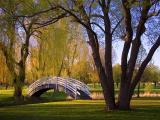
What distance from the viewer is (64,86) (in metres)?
46.5

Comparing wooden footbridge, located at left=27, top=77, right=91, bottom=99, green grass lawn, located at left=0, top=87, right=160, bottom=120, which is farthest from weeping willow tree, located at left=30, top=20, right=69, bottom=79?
green grass lawn, located at left=0, top=87, right=160, bottom=120

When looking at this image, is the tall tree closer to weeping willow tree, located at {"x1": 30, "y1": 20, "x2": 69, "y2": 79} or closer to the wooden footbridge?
weeping willow tree, located at {"x1": 30, "y1": 20, "x2": 69, "y2": 79}

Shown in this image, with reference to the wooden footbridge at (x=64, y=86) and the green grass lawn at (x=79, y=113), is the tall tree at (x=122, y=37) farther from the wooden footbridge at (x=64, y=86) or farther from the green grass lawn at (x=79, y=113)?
the wooden footbridge at (x=64, y=86)

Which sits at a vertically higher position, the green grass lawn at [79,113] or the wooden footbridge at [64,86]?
the wooden footbridge at [64,86]

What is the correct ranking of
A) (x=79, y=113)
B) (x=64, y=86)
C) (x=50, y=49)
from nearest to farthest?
(x=79, y=113) < (x=50, y=49) < (x=64, y=86)

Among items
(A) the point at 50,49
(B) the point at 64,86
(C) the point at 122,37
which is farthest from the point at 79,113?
(B) the point at 64,86

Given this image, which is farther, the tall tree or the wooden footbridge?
the wooden footbridge

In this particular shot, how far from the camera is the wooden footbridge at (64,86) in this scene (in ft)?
150

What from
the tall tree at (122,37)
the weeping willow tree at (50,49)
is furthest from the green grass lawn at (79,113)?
the weeping willow tree at (50,49)

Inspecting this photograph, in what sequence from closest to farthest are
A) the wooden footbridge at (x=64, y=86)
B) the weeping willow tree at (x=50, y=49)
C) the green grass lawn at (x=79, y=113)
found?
the green grass lawn at (x=79, y=113) < the weeping willow tree at (x=50, y=49) < the wooden footbridge at (x=64, y=86)

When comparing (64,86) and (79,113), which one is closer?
(79,113)

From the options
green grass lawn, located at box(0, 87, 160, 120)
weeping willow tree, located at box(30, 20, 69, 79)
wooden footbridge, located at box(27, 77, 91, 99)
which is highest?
weeping willow tree, located at box(30, 20, 69, 79)

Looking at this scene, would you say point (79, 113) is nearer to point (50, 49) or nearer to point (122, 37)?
point (122, 37)

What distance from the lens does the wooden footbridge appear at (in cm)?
4562
